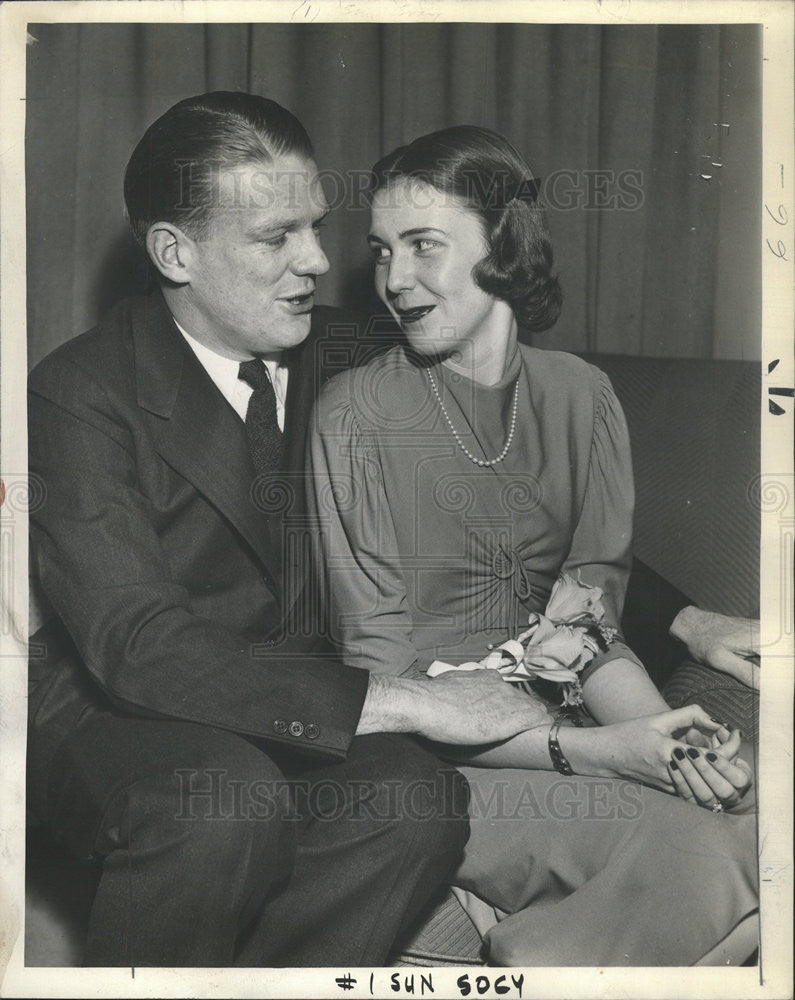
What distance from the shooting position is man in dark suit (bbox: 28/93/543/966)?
1402mm

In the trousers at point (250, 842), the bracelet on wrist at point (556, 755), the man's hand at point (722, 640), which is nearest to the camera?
the trousers at point (250, 842)

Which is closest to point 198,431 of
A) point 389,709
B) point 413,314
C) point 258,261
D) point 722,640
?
point 258,261

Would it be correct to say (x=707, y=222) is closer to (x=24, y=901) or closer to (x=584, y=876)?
(x=584, y=876)

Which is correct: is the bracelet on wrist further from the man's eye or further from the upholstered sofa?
the man's eye

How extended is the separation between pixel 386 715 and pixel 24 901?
63 cm

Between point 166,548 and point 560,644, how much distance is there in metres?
0.61

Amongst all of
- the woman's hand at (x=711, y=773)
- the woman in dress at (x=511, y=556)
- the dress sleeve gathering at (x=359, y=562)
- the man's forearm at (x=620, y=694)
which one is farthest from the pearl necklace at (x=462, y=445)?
the woman's hand at (x=711, y=773)

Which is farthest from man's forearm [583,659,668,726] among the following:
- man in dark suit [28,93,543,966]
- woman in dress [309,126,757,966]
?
man in dark suit [28,93,543,966]

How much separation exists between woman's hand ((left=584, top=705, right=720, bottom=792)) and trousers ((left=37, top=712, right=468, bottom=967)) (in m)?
0.23

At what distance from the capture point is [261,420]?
5.07 feet

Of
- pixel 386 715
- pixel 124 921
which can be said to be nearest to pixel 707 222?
pixel 386 715

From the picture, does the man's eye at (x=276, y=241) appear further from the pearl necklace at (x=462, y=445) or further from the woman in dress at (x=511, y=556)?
the pearl necklace at (x=462, y=445)

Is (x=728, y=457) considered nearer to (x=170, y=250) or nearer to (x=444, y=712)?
(x=444, y=712)

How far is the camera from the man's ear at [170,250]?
151 centimetres
